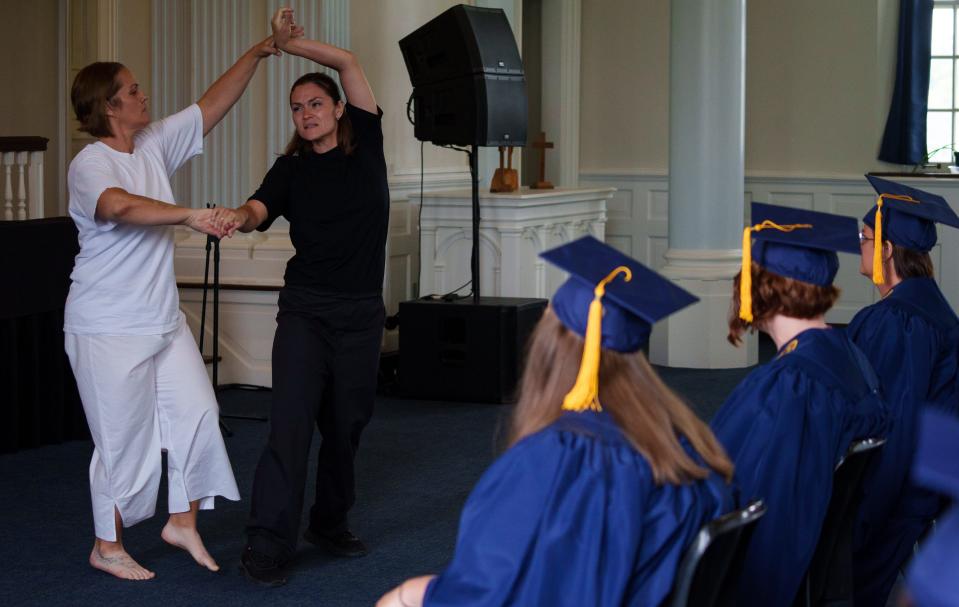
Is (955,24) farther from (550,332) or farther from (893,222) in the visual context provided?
(550,332)

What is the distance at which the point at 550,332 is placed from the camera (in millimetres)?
1907

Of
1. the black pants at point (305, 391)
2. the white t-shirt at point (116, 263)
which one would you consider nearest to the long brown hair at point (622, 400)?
the black pants at point (305, 391)

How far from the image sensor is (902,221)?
3.40 metres

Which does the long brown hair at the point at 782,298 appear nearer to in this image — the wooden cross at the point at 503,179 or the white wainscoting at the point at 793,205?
the wooden cross at the point at 503,179

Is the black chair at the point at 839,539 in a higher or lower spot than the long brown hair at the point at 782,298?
lower

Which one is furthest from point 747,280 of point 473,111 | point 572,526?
point 473,111

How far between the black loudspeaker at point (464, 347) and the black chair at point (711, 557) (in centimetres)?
494

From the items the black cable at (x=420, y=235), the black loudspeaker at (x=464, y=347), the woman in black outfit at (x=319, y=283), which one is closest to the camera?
the woman in black outfit at (x=319, y=283)

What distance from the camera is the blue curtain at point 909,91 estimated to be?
9.75 metres

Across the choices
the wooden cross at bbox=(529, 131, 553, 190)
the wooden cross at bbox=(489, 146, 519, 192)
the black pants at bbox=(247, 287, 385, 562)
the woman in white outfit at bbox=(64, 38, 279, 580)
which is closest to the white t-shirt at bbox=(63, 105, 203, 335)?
the woman in white outfit at bbox=(64, 38, 279, 580)

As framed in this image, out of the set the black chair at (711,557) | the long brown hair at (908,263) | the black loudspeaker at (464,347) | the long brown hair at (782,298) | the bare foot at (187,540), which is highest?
the long brown hair at (908,263)

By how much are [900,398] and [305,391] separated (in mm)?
1669

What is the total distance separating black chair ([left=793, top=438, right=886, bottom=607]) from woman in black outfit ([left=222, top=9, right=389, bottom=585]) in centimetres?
171

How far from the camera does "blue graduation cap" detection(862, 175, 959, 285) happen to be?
3.37 meters
